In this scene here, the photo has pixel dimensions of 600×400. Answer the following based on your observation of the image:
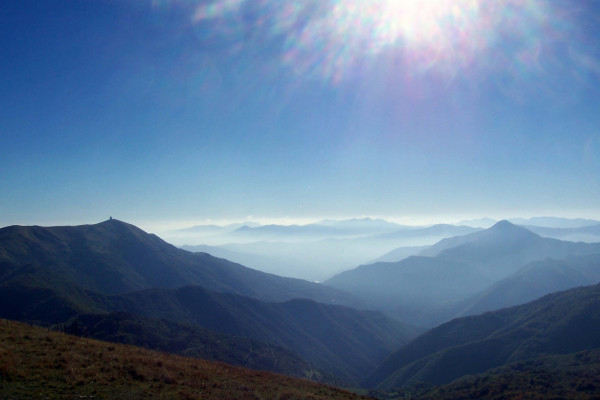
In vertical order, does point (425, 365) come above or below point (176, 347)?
below

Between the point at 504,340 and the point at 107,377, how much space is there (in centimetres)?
12794

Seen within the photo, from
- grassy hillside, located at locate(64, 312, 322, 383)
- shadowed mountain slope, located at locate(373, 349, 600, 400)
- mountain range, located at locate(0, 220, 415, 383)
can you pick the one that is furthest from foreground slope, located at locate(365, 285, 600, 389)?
grassy hillside, located at locate(64, 312, 322, 383)

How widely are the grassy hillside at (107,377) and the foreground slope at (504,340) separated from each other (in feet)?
332

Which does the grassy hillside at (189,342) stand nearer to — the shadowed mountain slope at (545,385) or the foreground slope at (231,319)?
the foreground slope at (231,319)

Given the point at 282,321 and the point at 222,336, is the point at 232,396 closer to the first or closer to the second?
the point at 222,336

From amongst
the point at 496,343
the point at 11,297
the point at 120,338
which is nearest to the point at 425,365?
the point at 496,343

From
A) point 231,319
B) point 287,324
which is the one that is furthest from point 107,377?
point 287,324

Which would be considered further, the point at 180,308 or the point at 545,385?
the point at 180,308

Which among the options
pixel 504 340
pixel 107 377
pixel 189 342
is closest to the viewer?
pixel 107 377

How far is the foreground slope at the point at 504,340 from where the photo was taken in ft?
334

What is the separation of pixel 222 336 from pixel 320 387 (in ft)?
291

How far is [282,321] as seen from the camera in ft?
577

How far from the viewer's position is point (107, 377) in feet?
59.7

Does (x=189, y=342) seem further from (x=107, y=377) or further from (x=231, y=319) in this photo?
(x=107, y=377)
